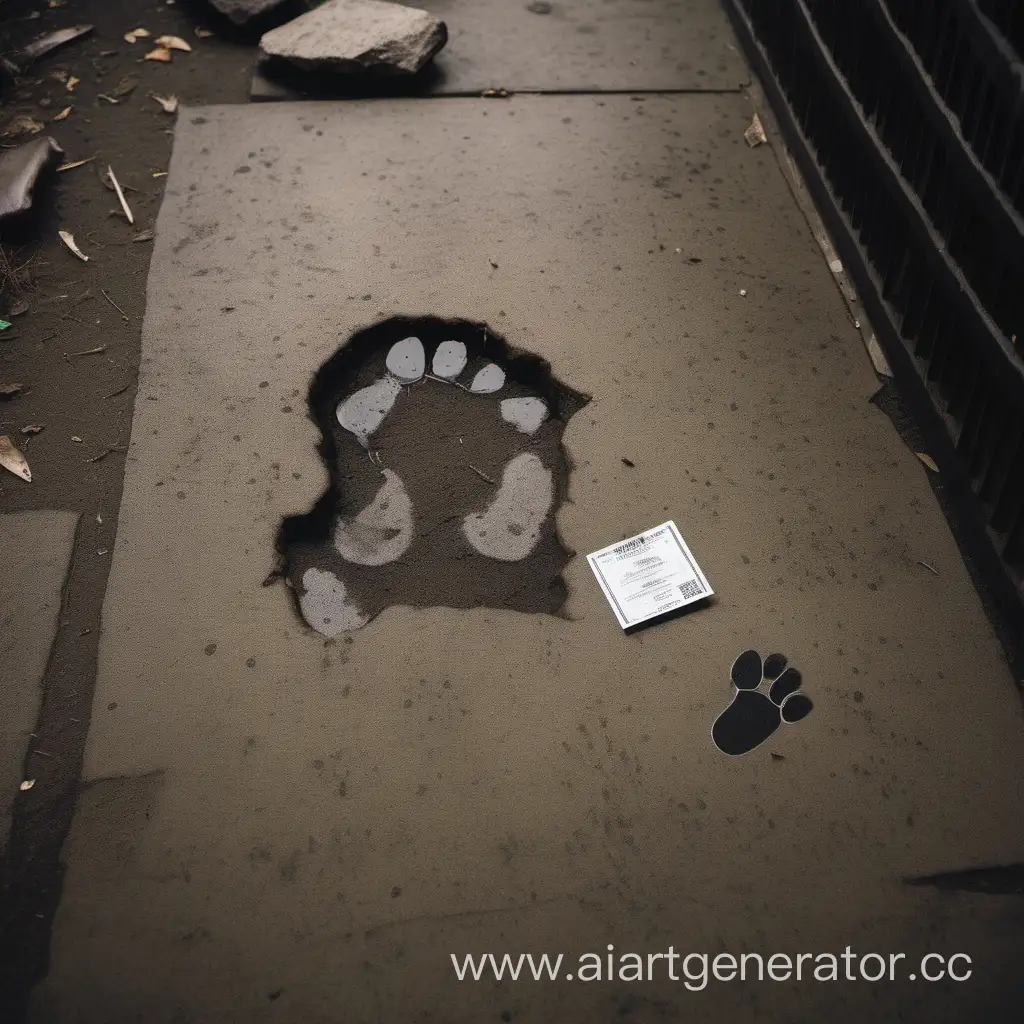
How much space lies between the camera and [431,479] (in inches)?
91.4

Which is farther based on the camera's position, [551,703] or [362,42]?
[362,42]

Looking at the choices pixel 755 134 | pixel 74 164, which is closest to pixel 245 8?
pixel 74 164

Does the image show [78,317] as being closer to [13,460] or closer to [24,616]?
[13,460]

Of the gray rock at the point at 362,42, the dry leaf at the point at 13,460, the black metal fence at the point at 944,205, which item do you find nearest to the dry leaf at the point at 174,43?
the gray rock at the point at 362,42

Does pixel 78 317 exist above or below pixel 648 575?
above

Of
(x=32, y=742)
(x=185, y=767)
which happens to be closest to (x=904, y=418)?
(x=185, y=767)

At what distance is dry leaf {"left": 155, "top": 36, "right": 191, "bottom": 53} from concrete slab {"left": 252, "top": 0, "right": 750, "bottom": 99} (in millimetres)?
452

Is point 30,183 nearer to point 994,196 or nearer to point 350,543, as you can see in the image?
point 350,543

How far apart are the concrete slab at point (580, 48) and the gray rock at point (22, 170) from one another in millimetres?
756

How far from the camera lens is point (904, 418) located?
7.82ft

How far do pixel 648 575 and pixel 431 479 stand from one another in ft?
2.06

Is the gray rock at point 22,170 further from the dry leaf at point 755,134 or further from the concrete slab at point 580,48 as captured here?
the dry leaf at point 755,134

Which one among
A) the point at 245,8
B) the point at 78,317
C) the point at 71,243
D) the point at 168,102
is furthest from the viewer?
the point at 245,8

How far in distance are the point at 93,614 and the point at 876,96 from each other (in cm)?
250
